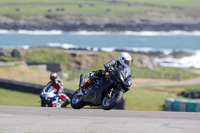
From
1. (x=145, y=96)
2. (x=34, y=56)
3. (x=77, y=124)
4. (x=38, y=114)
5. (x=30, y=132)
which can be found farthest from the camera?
(x=34, y=56)

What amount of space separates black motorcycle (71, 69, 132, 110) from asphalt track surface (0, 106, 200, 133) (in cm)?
37

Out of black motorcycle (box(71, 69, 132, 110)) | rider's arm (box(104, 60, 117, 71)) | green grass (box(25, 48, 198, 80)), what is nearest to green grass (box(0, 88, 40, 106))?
black motorcycle (box(71, 69, 132, 110))

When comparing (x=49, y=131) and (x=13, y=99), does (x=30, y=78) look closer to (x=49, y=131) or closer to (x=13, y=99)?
(x=13, y=99)

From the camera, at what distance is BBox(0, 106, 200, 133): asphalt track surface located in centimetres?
1122

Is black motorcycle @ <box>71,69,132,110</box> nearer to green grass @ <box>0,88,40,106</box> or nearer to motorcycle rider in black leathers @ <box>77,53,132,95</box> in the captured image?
motorcycle rider in black leathers @ <box>77,53,132,95</box>

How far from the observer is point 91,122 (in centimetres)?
1238

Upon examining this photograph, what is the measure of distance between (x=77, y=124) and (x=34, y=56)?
7736 cm

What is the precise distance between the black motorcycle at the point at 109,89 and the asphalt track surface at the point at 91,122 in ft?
1.20

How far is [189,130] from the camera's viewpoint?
37.2 feet

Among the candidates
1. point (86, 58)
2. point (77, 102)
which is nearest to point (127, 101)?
point (77, 102)

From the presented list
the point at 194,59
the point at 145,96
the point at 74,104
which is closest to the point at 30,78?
the point at 145,96

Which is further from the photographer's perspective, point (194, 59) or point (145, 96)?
point (194, 59)

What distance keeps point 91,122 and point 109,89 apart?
7.88ft

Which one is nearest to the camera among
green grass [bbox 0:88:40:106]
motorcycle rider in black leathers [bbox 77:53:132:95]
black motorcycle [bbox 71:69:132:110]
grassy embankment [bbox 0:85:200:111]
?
black motorcycle [bbox 71:69:132:110]
